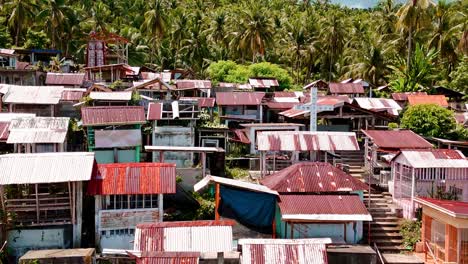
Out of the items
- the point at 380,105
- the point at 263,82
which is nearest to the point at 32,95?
the point at 380,105

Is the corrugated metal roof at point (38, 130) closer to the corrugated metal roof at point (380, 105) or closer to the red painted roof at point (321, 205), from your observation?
the red painted roof at point (321, 205)

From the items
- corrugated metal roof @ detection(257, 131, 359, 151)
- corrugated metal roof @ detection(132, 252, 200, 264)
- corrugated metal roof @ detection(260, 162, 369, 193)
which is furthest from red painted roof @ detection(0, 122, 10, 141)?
corrugated metal roof @ detection(260, 162, 369, 193)

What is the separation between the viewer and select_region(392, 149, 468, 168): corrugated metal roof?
920 inches

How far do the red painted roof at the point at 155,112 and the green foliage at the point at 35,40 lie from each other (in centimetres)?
3181

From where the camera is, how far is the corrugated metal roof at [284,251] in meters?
17.0

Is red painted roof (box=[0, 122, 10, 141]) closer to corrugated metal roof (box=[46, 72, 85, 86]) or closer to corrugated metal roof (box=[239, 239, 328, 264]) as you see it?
corrugated metal roof (box=[46, 72, 85, 86])

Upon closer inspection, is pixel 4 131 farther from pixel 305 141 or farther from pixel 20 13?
pixel 20 13

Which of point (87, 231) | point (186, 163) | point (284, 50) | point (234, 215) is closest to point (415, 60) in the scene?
point (284, 50)

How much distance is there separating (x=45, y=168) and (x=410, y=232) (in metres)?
16.2

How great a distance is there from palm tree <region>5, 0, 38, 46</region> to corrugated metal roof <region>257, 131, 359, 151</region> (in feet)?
130

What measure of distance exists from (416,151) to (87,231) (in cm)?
1579

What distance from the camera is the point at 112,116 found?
26.8 metres

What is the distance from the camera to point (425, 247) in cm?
2180

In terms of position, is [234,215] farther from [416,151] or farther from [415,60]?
[415,60]
